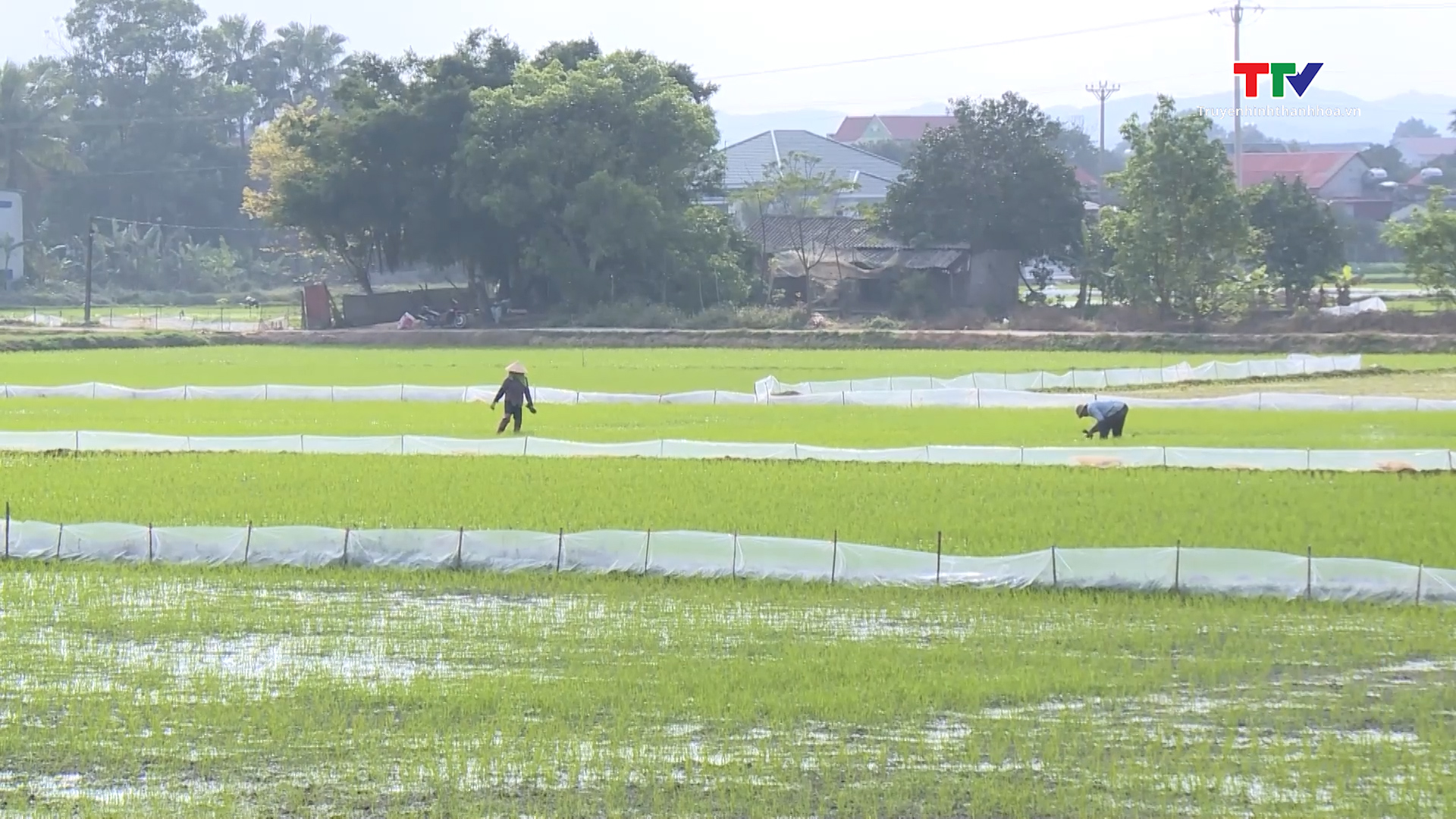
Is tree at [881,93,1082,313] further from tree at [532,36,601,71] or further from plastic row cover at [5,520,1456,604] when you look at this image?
plastic row cover at [5,520,1456,604]

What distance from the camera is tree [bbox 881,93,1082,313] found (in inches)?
1826

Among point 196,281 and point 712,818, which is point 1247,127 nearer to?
point 196,281

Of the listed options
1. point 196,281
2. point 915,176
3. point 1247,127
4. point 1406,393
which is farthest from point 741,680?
point 1247,127

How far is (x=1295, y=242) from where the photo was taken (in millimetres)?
44781

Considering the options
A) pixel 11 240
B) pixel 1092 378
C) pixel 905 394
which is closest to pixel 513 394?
pixel 905 394

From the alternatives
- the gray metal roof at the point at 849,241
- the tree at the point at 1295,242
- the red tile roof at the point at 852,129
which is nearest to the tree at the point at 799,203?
the gray metal roof at the point at 849,241

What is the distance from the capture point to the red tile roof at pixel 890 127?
13200cm

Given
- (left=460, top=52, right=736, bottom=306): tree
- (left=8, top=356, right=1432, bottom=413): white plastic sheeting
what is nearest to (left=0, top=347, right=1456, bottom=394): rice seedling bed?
(left=8, top=356, right=1432, bottom=413): white plastic sheeting

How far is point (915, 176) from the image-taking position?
4797cm

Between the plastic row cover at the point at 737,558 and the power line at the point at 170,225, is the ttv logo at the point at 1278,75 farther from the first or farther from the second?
the power line at the point at 170,225

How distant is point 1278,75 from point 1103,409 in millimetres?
26961

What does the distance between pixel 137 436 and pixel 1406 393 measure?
59.2ft

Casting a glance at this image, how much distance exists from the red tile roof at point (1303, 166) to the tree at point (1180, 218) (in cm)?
4626

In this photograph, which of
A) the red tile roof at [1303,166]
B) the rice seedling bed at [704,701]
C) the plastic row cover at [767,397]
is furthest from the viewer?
the red tile roof at [1303,166]
